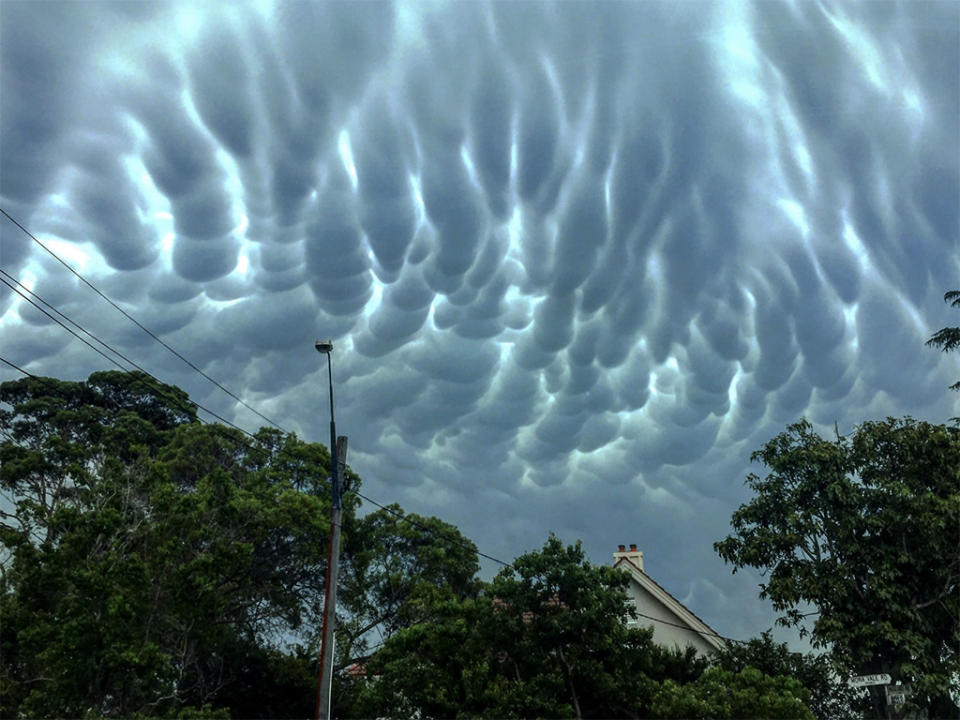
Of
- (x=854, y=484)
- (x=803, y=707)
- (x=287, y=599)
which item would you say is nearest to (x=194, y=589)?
(x=287, y=599)

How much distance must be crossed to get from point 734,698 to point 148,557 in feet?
61.6

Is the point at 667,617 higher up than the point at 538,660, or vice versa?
the point at 667,617

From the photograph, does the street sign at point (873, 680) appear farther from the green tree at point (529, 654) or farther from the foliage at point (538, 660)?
the green tree at point (529, 654)

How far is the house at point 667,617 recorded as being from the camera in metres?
39.1

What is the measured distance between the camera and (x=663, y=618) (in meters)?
39.5

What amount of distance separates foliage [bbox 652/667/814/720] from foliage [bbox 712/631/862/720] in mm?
3515

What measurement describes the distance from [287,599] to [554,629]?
62.2 feet

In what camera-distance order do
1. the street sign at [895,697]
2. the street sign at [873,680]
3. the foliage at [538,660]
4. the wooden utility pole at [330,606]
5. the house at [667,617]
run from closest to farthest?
the wooden utility pole at [330,606], the street sign at [873,680], the street sign at [895,697], the foliage at [538,660], the house at [667,617]

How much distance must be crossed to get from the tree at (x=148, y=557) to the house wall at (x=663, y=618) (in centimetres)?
1543

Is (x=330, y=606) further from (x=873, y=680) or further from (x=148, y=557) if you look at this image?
(x=873, y=680)

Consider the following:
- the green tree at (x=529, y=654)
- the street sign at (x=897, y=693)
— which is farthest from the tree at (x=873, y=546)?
the green tree at (x=529, y=654)

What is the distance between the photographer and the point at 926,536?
28156 millimetres

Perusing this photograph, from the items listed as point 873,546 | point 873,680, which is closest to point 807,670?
point 873,546

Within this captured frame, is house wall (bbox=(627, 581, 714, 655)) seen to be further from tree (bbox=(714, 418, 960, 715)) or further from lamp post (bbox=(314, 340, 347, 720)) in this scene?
lamp post (bbox=(314, 340, 347, 720))
